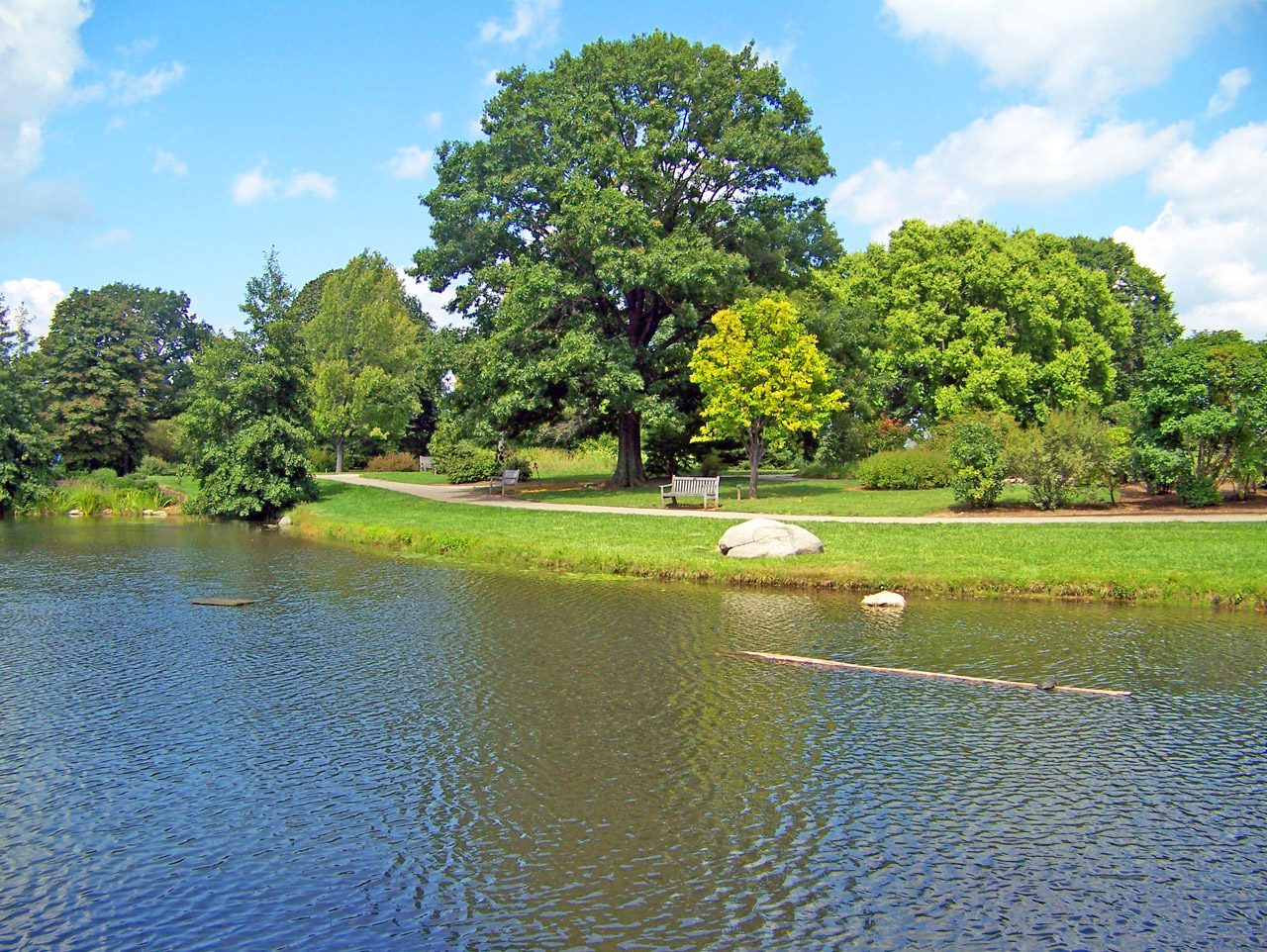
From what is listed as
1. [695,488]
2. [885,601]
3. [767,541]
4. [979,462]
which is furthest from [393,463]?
[885,601]

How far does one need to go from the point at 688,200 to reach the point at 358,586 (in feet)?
67.1

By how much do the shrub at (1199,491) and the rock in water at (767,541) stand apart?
1027 centimetres

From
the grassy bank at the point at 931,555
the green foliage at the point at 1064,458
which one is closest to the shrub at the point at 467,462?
the grassy bank at the point at 931,555

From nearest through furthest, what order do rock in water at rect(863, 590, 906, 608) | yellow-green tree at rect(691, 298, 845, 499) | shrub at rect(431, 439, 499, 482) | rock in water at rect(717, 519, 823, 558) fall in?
rock in water at rect(863, 590, 906, 608) < rock in water at rect(717, 519, 823, 558) < yellow-green tree at rect(691, 298, 845, 499) < shrub at rect(431, 439, 499, 482)

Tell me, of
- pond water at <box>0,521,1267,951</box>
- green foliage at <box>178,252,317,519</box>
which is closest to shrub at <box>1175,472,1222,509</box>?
pond water at <box>0,521,1267,951</box>

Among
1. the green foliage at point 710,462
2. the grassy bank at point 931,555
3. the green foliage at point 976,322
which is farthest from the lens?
the green foliage at point 976,322

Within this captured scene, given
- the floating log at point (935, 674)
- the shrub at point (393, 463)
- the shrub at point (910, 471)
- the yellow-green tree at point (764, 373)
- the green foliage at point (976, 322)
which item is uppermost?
the green foliage at point (976, 322)

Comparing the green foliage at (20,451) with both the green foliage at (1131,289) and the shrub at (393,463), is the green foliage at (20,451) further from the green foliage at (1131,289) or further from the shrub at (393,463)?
the green foliage at (1131,289)

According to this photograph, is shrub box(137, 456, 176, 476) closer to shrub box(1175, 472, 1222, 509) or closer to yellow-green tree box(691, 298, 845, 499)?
yellow-green tree box(691, 298, 845, 499)

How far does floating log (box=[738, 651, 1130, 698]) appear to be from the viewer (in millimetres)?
11766

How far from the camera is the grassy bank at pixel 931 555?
16.9m

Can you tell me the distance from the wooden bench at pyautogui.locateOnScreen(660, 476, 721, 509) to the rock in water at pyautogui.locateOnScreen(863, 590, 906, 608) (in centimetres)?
1167

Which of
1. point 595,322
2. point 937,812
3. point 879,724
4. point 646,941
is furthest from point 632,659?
point 595,322

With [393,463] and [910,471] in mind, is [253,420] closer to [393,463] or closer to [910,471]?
[393,463]
